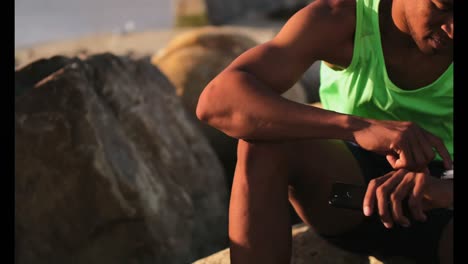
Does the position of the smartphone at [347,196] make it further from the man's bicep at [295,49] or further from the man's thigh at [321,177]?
the man's bicep at [295,49]

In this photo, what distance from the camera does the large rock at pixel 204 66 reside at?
4.73 meters

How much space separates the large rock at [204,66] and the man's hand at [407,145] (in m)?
2.22

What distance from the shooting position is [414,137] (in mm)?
2402

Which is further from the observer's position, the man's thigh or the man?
the man's thigh

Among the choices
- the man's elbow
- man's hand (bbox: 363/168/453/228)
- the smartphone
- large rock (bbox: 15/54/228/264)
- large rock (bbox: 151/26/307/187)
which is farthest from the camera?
large rock (bbox: 151/26/307/187)

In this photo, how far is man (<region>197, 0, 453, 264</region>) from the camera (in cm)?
257

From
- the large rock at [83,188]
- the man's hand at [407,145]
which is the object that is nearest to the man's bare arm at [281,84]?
the man's hand at [407,145]

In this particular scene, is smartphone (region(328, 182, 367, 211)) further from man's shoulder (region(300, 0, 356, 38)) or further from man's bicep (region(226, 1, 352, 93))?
man's shoulder (region(300, 0, 356, 38))

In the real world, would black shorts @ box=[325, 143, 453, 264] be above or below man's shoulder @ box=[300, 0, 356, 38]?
below

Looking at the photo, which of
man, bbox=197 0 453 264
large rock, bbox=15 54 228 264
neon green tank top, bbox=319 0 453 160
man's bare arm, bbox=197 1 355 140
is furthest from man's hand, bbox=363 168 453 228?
large rock, bbox=15 54 228 264

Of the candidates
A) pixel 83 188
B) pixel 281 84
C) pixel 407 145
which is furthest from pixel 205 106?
pixel 83 188

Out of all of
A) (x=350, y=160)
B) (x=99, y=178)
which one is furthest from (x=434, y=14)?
(x=99, y=178)

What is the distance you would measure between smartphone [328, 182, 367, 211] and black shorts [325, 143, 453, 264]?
0.94ft

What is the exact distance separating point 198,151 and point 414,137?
6.49ft
